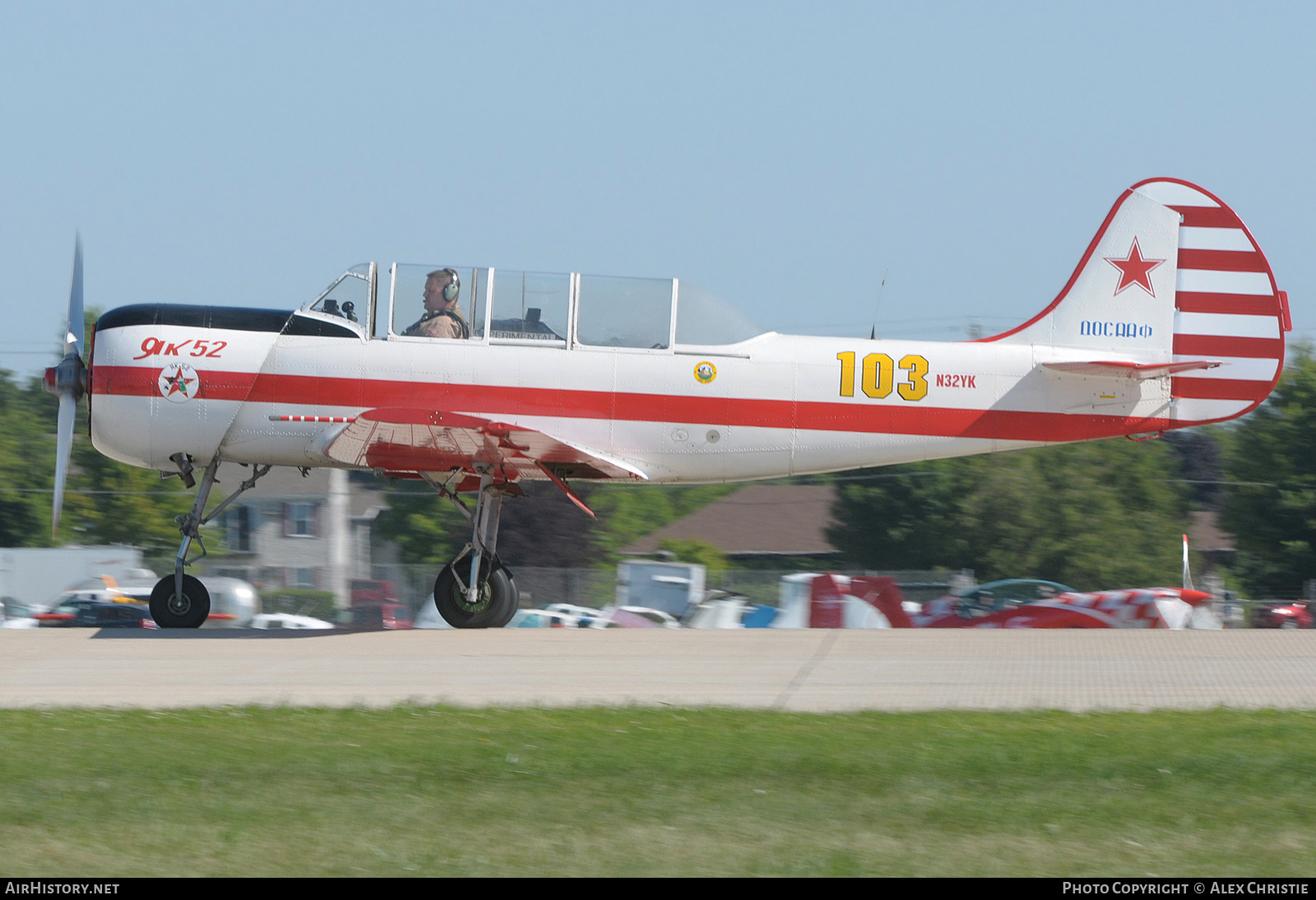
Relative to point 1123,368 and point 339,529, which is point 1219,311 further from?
point 339,529

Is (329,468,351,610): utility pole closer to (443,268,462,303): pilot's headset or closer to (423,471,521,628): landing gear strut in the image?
(423,471,521,628): landing gear strut

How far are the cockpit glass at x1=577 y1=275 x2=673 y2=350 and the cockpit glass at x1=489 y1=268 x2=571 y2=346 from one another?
20 cm

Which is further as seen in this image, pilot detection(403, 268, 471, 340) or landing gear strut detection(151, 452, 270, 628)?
landing gear strut detection(151, 452, 270, 628)

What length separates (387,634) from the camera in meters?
12.3

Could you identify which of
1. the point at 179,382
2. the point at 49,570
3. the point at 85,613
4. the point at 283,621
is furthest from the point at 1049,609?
the point at 49,570

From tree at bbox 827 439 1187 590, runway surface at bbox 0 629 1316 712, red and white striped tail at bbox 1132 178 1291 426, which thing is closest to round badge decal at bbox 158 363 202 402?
runway surface at bbox 0 629 1316 712

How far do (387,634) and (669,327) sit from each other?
12.9ft

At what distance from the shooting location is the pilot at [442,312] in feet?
40.2

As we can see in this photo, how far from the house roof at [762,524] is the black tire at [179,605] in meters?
43.3

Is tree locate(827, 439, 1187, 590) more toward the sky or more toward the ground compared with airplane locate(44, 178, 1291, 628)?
more toward the ground

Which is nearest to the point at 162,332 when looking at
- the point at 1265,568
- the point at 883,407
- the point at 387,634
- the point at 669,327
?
the point at 387,634

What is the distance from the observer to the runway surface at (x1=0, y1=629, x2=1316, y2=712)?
28.4 ft
